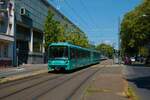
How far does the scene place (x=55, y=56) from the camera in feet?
121

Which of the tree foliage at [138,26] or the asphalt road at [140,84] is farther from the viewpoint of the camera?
the tree foliage at [138,26]

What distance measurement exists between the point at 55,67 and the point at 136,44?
132 ft

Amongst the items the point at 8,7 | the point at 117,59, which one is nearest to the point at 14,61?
the point at 8,7

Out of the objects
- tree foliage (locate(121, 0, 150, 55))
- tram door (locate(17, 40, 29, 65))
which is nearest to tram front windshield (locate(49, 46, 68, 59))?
tree foliage (locate(121, 0, 150, 55))

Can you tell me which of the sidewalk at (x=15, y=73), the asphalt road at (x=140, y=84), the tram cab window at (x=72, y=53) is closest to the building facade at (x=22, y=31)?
the sidewalk at (x=15, y=73)

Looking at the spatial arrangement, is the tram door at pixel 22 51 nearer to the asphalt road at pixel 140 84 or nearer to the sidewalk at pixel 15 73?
the sidewalk at pixel 15 73

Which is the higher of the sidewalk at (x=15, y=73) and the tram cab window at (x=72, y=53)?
the tram cab window at (x=72, y=53)

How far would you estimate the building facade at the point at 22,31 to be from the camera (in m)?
52.7

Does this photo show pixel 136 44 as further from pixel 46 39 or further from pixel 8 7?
pixel 8 7

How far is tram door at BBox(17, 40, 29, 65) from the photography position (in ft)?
208

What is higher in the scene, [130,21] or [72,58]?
[130,21]

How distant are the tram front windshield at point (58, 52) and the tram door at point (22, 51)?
2640 centimetres

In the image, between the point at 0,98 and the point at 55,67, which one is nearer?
the point at 0,98

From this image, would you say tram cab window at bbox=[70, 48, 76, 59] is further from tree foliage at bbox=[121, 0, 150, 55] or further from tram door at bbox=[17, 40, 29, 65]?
tram door at bbox=[17, 40, 29, 65]
